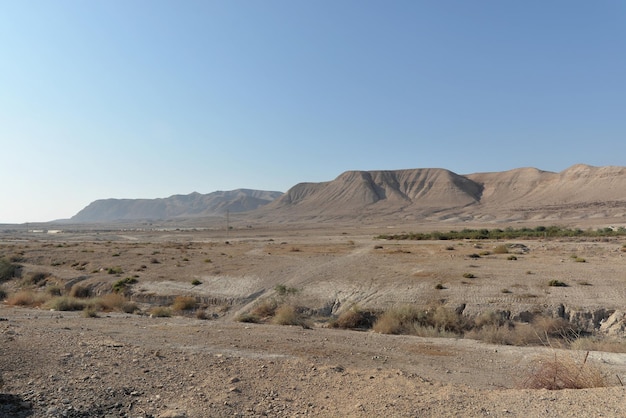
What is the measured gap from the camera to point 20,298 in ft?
72.4

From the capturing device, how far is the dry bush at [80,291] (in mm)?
26234

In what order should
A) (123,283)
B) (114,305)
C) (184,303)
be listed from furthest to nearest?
(123,283)
(184,303)
(114,305)

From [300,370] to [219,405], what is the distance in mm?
2464

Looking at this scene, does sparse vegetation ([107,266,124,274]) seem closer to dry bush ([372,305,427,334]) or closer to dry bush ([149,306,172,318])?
dry bush ([149,306,172,318])

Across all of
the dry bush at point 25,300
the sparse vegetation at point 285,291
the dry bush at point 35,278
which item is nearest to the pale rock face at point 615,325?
the sparse vegetation at point 285,291

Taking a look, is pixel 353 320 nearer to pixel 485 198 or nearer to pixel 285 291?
pixel 285 291

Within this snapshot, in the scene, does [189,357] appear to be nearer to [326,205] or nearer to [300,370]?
[300,370]

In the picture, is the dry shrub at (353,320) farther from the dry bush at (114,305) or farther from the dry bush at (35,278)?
the dry bush at (35,278)

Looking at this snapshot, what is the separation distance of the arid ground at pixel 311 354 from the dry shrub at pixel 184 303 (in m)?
0.24

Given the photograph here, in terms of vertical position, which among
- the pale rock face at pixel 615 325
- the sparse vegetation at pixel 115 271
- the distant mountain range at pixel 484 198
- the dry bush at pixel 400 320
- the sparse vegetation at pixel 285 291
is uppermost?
the distant mountain range at pixel 484 198

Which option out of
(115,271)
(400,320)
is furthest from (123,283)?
(400,320)

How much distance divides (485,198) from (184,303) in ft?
543

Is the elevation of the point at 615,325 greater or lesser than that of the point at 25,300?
lesser

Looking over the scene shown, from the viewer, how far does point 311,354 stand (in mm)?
11242
